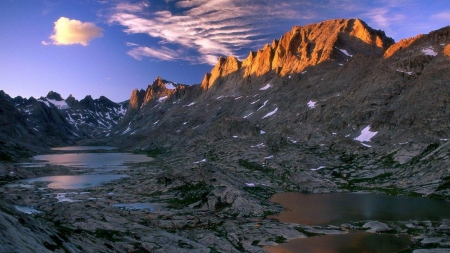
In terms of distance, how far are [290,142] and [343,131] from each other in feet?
83.3

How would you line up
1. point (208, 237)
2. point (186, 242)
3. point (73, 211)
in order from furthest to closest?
point (73, 211), point (208, 237), point (186, 242)

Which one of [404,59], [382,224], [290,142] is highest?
[404,59]

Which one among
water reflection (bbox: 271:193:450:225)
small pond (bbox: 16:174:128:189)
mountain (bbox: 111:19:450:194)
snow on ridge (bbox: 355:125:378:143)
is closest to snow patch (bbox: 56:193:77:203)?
small pond (bbox: 16:174:128:189)

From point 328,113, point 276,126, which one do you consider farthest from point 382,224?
point 276,126

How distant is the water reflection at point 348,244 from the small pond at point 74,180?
8673 cm

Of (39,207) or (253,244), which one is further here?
(39,207)

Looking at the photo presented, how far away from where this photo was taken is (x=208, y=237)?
58.6 metres

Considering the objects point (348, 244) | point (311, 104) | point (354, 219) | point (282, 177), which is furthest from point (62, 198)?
point (311, 104)

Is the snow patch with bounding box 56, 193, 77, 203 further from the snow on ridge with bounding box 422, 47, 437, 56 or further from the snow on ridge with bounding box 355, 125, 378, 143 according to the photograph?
the snow on ridge with bounding box 422, 47, 437, 56

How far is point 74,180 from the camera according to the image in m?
136

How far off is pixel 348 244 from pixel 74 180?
4522 inches

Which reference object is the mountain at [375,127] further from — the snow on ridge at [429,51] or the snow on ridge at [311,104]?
the snow on ridge at [311,104]

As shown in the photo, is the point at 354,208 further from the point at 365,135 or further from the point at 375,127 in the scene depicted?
the point at 375,127

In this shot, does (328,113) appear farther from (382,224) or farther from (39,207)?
(39,207)
